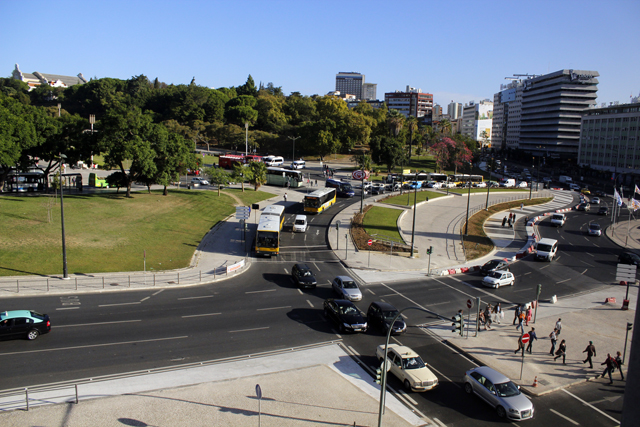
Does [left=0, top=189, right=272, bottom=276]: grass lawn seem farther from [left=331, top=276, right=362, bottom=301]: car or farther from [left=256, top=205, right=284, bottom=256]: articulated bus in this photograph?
[left=331, top=276, right=362, bottom=301]: car

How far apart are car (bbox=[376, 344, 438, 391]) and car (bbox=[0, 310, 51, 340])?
18289 mm

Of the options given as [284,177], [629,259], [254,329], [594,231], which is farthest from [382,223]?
[254,329]

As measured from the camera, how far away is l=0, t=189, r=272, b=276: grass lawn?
117 feet

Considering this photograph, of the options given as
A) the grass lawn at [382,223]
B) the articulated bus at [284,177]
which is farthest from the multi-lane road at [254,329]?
the articulated bus at [284,177]

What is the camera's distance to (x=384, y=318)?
25.6 meters

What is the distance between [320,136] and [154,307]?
9664 cm

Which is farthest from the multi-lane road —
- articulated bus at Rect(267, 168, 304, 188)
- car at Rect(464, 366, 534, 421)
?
articulated bus at Rect(267, 168, 304, 188)

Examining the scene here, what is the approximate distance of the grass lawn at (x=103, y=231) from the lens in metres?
35.8

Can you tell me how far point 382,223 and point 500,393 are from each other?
132 feet

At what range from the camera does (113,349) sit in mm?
22359

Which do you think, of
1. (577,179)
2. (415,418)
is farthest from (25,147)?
(577,179)

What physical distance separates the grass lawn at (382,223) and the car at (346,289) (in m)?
19.2

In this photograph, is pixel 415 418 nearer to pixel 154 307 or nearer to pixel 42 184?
pixel 154 307

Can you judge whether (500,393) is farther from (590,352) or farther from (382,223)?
(382,223)
